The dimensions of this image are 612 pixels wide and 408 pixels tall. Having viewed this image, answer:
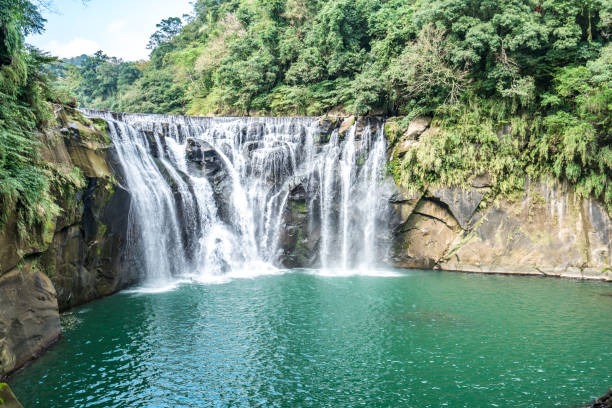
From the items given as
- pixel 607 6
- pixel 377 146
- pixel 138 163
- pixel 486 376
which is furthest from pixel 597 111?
pixel 138 163

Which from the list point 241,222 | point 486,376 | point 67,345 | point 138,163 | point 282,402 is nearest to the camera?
point 282,402

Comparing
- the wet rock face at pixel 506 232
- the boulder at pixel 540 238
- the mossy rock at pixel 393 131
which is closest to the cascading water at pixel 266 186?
the mossy rock at pixel 393 131

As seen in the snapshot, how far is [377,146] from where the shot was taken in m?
19.6

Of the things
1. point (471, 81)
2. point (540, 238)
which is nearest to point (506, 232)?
point (540, 238)

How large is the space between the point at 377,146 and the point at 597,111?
29.1ft

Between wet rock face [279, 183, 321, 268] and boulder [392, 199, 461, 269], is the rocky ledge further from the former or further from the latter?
boulder [392, 199, 461, 269]

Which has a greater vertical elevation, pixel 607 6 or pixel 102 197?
pixel 607 6

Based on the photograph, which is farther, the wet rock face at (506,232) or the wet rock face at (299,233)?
the wet rock face at (299,233)

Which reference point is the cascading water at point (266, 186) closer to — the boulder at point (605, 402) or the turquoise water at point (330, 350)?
the turquoise water at point (330, 350)

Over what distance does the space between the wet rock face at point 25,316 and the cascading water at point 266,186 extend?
317 inches

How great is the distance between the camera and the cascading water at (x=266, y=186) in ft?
58.4

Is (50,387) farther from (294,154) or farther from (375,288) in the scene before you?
(294,154)

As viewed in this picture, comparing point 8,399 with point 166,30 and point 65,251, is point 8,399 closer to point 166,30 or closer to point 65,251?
point 65,251

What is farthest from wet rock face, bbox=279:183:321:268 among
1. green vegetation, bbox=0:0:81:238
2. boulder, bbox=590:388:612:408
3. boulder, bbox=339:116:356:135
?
boulder, bbox=590:388:612:408
